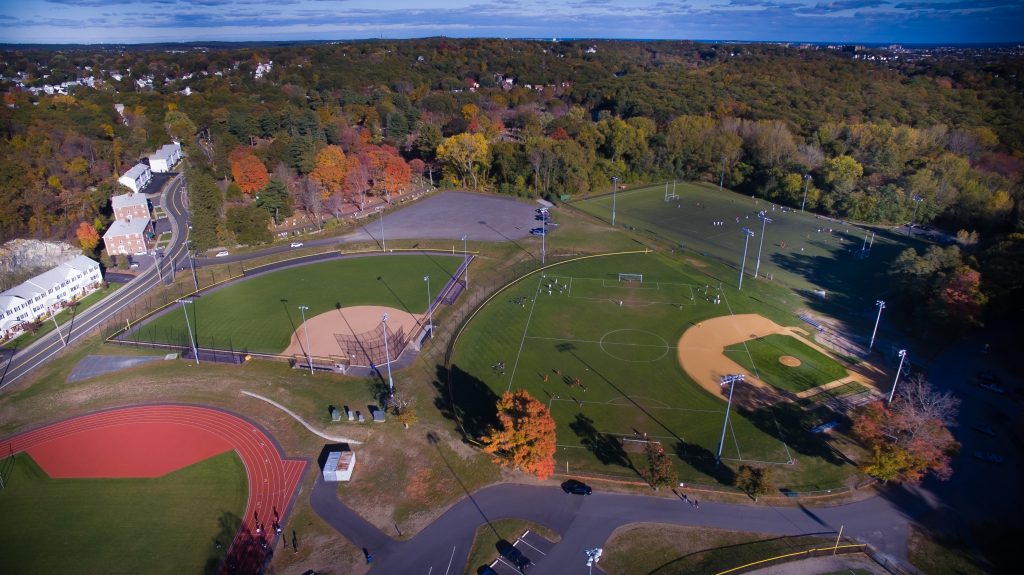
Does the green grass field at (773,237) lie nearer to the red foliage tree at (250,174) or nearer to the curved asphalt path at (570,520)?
the curved asphalt path at (570,520)

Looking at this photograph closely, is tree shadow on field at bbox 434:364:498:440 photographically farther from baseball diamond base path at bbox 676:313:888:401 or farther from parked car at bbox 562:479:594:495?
baseball diamond base path at bbox 676:313:888:401

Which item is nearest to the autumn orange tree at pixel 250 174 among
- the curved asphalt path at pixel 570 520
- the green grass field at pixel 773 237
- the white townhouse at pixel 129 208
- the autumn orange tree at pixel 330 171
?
the autumn orange tree at pixel 330 171

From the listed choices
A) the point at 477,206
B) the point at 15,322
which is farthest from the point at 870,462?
the point at 15,322

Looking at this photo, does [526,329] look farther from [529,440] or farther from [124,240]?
[124,240]

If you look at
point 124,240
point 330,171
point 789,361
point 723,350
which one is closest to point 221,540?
point 723,350

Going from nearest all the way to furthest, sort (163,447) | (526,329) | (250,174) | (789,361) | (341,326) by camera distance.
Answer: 1. (163,447)
2. (789,361)
3. (526,329)
4. (341,326)
5. (250,174)
